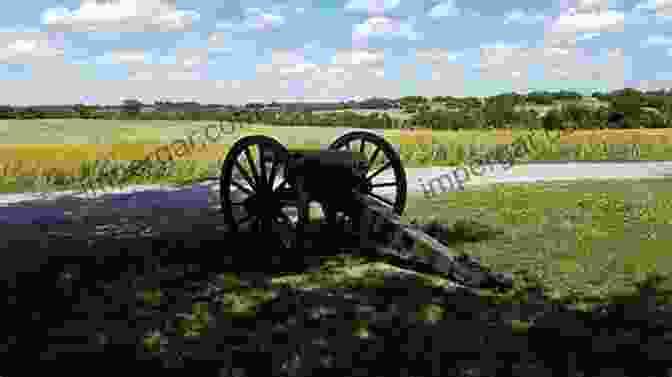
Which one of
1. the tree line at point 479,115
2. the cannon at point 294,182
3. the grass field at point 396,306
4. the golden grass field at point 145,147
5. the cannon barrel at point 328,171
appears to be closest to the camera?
the grass field at point 396,306

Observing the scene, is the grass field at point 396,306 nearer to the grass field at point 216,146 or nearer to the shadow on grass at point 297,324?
the shadow on grass at point 297,324

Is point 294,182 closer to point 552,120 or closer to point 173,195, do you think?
point 173,195

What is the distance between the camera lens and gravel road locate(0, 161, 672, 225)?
10727mm

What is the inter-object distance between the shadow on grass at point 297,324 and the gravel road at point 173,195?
3.64 m

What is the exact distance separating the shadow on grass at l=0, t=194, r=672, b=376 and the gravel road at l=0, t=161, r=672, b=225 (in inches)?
143

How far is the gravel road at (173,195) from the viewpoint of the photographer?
A: 10.7m

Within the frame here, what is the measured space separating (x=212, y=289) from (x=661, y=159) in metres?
19.4

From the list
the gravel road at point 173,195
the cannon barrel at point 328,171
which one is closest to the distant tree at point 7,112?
the gravel road at point 173,195

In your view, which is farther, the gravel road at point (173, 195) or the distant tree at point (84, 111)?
the distant tree at point (84, 111)

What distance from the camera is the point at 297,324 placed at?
5.23 meters

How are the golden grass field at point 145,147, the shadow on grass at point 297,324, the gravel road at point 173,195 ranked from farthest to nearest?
the golden grass field at point 145,147, the gravel road at point 173,195, the shadow on grass at point 297,324

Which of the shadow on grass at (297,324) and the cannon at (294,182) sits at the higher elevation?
the cannon at (294,182)

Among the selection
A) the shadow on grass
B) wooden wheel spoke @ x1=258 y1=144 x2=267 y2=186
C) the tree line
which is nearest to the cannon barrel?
wooden wheel spoke @ x1=258 y1=144 x2=267 y2=186

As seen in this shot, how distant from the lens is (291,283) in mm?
6363
